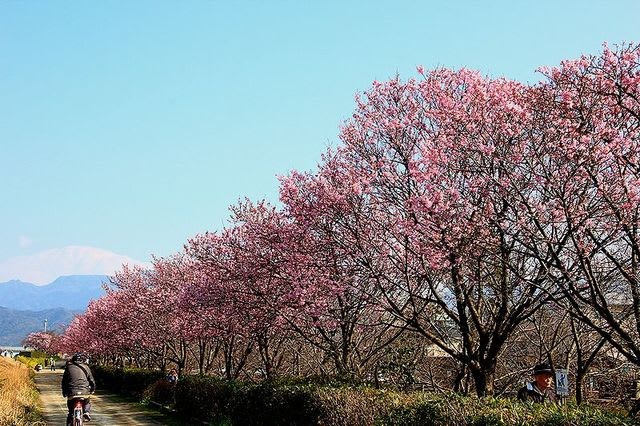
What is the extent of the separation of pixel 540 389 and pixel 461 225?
3.38m

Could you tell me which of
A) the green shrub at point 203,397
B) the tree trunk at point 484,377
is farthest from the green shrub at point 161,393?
the tree trunk at point 484,377

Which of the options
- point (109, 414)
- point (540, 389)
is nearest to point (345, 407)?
point (540, 389)

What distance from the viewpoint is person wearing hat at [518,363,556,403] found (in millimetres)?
9891

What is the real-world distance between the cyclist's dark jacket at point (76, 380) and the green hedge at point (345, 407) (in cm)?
352

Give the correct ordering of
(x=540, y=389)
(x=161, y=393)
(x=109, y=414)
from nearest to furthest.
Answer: (x=540, y=389) < (x=109, y=414) < (x=161, y=393)

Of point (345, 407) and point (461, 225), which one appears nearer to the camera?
point (345, 407)

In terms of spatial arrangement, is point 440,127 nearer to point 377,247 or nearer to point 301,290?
point 377,247

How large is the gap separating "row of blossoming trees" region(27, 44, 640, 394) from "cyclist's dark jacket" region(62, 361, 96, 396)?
5037 mm

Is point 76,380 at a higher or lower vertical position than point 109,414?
higher

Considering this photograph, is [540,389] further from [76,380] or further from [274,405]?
[76,380]

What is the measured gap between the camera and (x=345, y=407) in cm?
1162

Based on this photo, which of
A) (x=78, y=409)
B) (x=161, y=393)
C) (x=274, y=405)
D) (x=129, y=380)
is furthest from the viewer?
(x=129, y=380)

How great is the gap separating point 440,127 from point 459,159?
1.50 meters

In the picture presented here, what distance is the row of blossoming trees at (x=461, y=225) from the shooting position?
1067 cm
